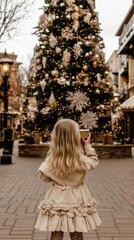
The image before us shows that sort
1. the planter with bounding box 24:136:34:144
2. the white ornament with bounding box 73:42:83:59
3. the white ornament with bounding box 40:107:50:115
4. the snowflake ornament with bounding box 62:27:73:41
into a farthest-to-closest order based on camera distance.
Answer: the planter with bounding box 24:136:34:144
the snowflake ornament with bounding box 62:27:73:41
the white ornament with bounding box 73:42:83:59
the white ornament with bounding box 40:107:50:115

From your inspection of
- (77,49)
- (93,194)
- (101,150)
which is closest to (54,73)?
(77,49)

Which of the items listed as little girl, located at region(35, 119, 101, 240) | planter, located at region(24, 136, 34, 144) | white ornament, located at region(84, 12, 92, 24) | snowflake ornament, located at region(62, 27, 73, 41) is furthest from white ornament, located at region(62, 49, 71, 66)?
little girl, located at region(35, 119, 101, 240)

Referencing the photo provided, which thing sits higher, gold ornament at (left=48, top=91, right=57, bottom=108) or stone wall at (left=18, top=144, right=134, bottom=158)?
gold ornament at (left=48, top=91, right=57, bottom=108)

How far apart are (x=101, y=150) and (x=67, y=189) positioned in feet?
61.9

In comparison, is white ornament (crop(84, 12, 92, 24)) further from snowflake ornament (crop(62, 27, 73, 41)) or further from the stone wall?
the stone wall

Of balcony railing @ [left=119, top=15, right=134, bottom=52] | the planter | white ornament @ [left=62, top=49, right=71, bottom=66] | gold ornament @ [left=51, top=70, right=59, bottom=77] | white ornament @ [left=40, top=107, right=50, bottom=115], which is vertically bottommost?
the planter

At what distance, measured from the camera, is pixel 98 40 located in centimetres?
2614

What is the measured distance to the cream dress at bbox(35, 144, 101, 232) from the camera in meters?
4.69

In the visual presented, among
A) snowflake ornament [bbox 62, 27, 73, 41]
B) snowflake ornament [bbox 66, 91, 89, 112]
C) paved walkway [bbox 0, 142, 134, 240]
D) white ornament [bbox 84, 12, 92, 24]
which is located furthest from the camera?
white ornament [bbox 84, 12, 92, 24]

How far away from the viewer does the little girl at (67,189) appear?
15.3 ft

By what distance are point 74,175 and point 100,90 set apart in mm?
20307

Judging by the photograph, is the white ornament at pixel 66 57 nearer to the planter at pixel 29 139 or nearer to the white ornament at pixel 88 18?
the white ornament at pixel 88 18

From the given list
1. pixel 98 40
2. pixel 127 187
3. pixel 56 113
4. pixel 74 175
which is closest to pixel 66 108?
pixel 56 113

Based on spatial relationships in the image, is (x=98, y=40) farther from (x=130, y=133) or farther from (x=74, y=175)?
(x=74, y=175)
